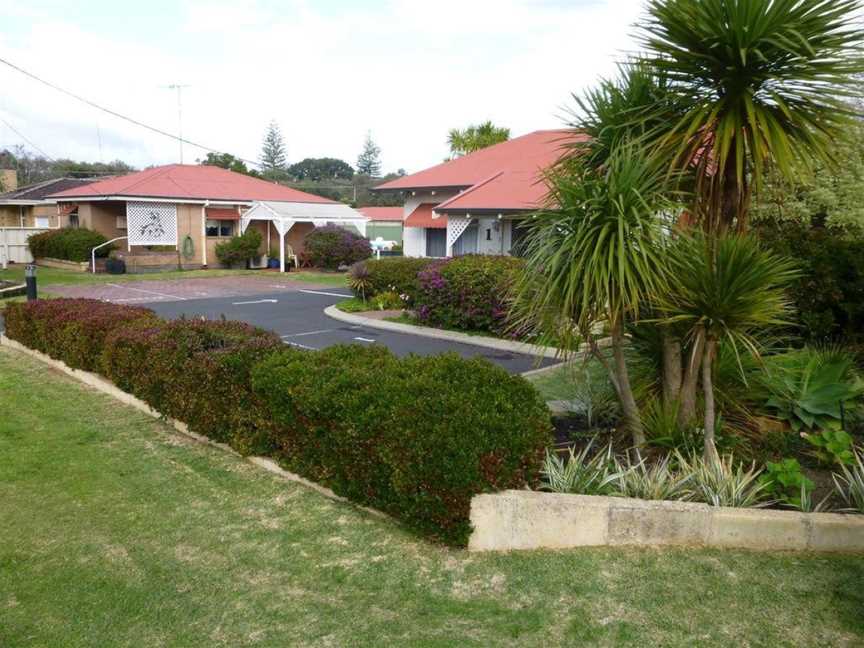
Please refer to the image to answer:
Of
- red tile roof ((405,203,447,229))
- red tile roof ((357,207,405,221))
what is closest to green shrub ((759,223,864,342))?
red tile roof ((405,203,447,229))

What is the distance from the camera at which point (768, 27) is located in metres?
4.91

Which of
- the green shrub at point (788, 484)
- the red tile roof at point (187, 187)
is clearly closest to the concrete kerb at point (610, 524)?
the green shrub at point (788, 484)

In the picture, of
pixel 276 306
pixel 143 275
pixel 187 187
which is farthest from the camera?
pixel 187 187

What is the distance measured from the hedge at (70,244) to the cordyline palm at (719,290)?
91.8 feet

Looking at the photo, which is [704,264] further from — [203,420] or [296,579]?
[203,420]

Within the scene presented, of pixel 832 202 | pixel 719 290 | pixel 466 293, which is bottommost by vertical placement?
pixel 466 293

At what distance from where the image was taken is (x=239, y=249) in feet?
101

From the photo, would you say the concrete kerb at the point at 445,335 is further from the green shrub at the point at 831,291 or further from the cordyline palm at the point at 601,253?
the cordyline palm at the point at 601,253

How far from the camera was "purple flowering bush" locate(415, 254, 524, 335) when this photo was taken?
13.0 metres

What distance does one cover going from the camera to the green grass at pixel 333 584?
3.54 metres

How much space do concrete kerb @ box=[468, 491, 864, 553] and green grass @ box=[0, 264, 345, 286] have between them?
70.9 ft

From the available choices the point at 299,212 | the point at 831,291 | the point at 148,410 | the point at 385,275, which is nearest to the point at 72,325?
the point at 148,410

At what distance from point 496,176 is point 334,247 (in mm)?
9394

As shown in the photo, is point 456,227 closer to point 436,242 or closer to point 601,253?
point 436,242
